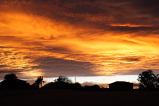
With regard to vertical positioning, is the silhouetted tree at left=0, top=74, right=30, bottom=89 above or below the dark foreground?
above

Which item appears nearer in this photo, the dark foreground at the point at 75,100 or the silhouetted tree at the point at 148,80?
the dark foreground at the point at 75,100

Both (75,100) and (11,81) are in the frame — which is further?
(11,81)

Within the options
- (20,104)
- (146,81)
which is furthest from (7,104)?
(146,81)

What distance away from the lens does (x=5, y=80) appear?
90625 millimetres

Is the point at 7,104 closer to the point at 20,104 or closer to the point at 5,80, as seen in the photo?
the point at 20,104

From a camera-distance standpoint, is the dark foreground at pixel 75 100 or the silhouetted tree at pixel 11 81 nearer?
the dark foreground at pixel 75 100

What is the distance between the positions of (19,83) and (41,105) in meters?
61.5

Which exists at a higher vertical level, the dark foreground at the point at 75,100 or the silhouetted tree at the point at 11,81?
the silhouetted tree at the point at 11,81

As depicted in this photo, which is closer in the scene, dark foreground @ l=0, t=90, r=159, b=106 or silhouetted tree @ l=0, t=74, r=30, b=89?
dark foreground @ l=0, t=90, r=159, b=106

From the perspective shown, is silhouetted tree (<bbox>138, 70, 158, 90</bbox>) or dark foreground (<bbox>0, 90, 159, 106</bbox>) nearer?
dark foreground (<bbox>0, 90, 159, 106</bbox>)

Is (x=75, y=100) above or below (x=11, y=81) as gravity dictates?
below

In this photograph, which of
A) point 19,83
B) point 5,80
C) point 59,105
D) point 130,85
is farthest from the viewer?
point 5,80

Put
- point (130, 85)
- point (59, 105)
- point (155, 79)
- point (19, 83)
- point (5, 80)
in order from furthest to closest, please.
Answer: point (155, 79), point (5, 80), point (19, 83), point (130, 85), point (59, 105)

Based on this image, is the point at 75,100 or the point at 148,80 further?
the point at 148,80
